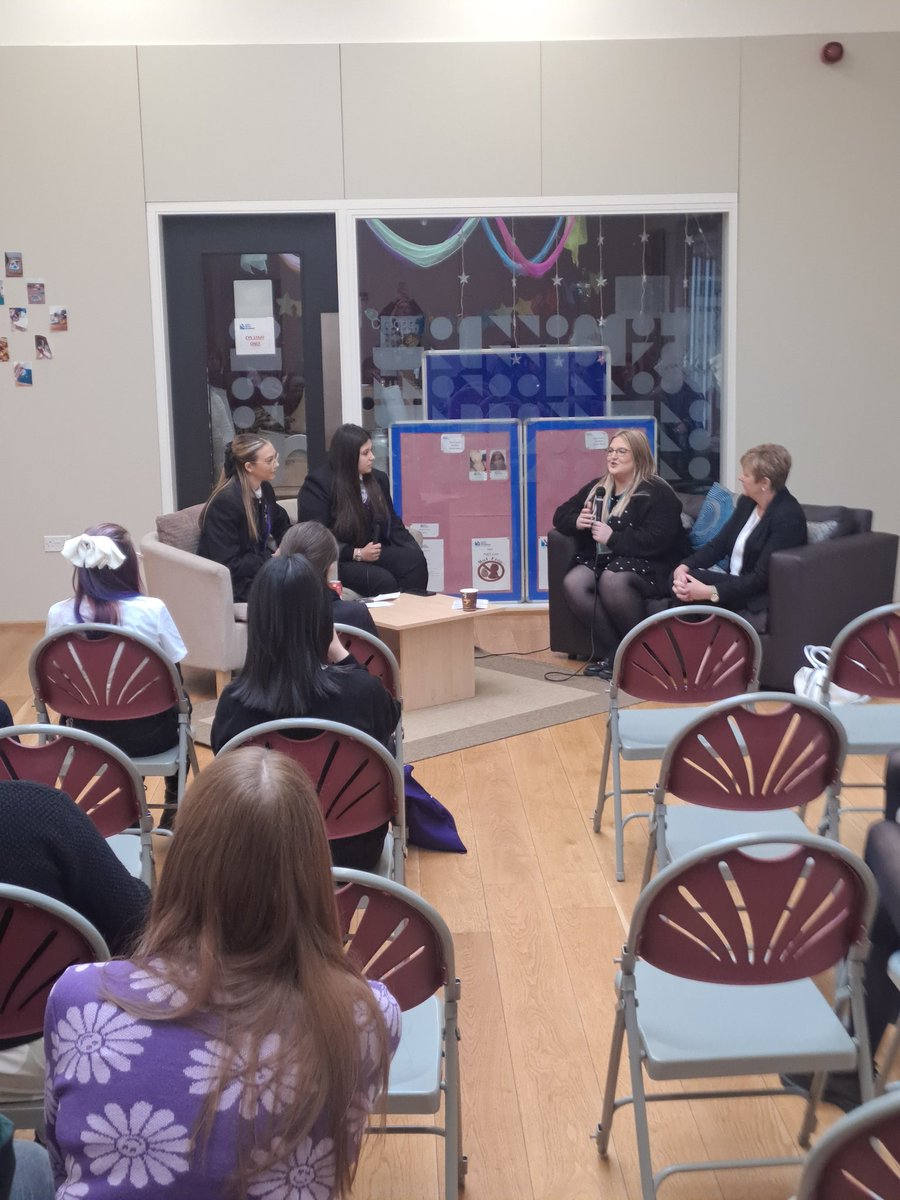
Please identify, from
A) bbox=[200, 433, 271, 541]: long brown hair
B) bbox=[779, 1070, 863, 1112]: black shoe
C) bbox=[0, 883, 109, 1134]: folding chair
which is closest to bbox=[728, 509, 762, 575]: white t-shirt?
bbox=[200, 433, 271, 541]: long brown hair

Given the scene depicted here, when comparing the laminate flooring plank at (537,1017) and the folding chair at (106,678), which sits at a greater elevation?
the folding chair at (106,678)

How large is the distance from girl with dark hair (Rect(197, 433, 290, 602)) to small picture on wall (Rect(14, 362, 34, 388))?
1825mm

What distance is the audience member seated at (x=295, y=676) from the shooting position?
303 cm

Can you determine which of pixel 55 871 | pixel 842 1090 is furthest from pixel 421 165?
pixel 55 871

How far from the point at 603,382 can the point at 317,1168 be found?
6565 millimetres

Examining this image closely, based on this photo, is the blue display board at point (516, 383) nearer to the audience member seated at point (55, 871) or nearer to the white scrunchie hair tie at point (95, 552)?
the white scrunchie hair tie at point (95, 552)

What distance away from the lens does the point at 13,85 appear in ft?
23.4

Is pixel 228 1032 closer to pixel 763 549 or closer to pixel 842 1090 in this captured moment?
pixel 842 1090

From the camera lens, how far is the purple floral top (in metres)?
1.38

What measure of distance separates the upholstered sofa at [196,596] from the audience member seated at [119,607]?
1497 millimetres

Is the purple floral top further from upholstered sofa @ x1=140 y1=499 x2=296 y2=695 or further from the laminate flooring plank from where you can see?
upholstered sofa @ x1=140 y1=499 x2=296 y2=695

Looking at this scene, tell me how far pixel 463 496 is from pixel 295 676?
4.70m

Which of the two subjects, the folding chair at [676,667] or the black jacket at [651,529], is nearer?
the folding chair at [676,667]

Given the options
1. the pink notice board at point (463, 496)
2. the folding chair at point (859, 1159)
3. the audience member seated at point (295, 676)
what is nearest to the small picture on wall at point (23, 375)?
the pink notice board at point (463, 496)
